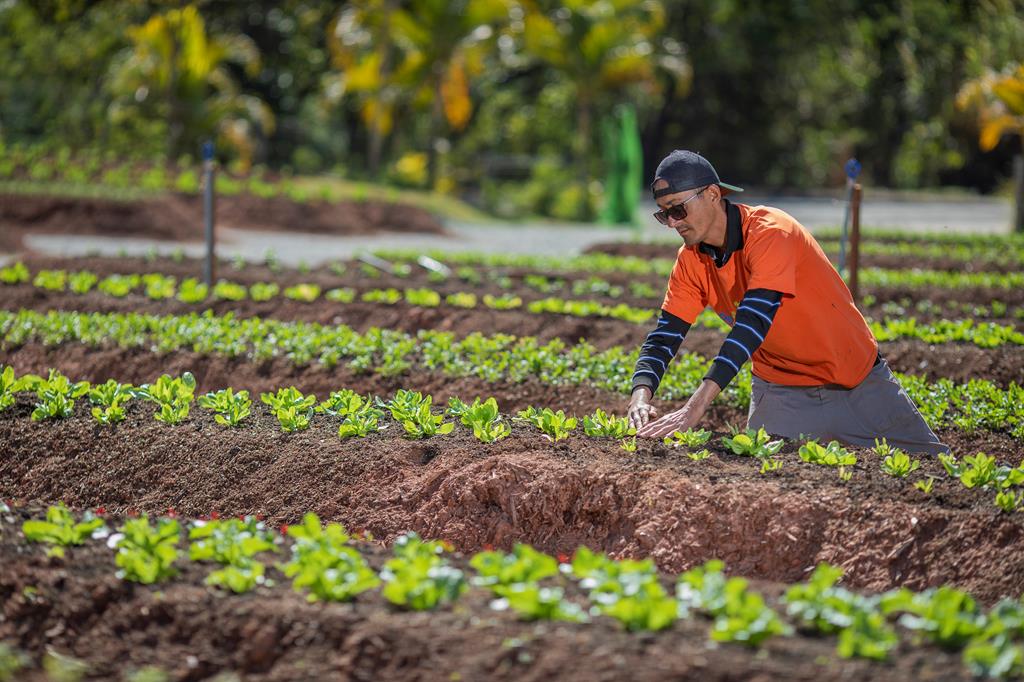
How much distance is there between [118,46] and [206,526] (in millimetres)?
31156

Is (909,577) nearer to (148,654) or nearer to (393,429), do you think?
(393,429)

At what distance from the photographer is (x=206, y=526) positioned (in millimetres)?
4645

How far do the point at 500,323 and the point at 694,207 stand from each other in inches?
225

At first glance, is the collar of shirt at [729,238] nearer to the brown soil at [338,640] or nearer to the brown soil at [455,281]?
the brown soil at [338,640]

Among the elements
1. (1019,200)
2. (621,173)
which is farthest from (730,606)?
(621,173)

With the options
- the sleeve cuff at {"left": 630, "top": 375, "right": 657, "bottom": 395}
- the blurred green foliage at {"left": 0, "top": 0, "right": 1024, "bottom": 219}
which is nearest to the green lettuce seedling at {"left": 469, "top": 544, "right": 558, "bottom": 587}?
the sleeve cuff at {"left": 630, "top": 375, "right": 657, "bottom": 395}

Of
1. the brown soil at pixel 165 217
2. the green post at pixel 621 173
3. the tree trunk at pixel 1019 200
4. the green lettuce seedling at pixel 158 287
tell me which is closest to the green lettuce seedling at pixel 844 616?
the green lettuce seedling at pixel 158 287

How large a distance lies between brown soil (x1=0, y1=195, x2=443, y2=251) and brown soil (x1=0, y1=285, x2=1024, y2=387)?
7990 millimetres

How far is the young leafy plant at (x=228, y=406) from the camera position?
Answer: 21.6ft

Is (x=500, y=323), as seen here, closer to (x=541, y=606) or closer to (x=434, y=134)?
(x=541, y=606)

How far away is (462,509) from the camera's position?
5.97 meters

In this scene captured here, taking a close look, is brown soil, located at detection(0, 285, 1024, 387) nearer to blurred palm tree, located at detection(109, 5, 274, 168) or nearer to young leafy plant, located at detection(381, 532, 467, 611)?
young leafy plant, located at detection(381, 532, 467, 611)

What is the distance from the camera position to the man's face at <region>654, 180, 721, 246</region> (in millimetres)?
5594

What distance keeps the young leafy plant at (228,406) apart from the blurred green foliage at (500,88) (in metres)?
19.9
